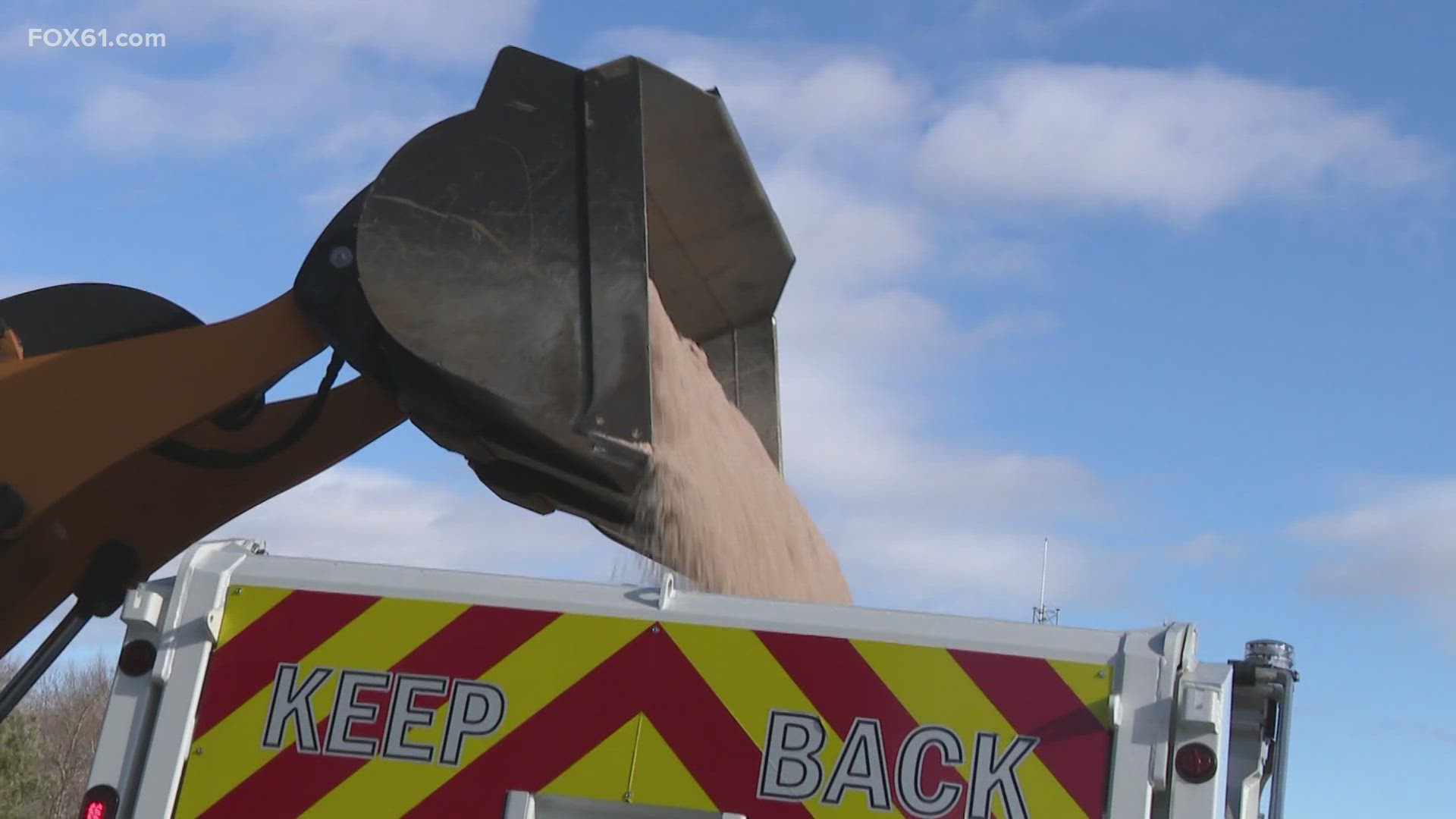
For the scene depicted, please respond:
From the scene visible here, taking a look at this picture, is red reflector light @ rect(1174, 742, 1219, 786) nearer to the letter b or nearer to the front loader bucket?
the letter b

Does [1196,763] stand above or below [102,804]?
above

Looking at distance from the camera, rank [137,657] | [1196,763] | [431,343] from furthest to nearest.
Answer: [431,343], [137,657], [1196,763]

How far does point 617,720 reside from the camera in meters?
2.99

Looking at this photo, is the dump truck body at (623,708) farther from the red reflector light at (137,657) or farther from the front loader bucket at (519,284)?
the front loader bucket at (519,284)

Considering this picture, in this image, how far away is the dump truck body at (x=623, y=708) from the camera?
288 centimetres

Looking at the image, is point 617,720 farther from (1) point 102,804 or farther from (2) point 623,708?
(1) point 102,804

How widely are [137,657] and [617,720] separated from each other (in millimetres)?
942

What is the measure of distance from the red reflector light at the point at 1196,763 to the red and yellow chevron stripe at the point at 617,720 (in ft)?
0.39

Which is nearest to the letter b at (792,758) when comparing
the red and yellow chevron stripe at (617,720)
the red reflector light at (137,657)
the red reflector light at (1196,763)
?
the red and yellow chevron stripe at (617,720)

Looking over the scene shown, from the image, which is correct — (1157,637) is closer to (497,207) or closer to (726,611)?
(726,611)

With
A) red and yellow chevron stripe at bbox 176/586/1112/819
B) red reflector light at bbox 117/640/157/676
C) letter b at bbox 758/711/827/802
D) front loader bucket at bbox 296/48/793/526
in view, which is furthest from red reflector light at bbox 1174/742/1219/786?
red reflector light at bbox 117/640/157/676

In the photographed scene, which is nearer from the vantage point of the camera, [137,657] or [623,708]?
[623,708]

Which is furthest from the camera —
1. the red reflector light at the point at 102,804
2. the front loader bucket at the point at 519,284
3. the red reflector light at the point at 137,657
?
the front loader bucket at the point at 519,284

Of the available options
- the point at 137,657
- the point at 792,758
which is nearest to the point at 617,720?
the point at 792,758
